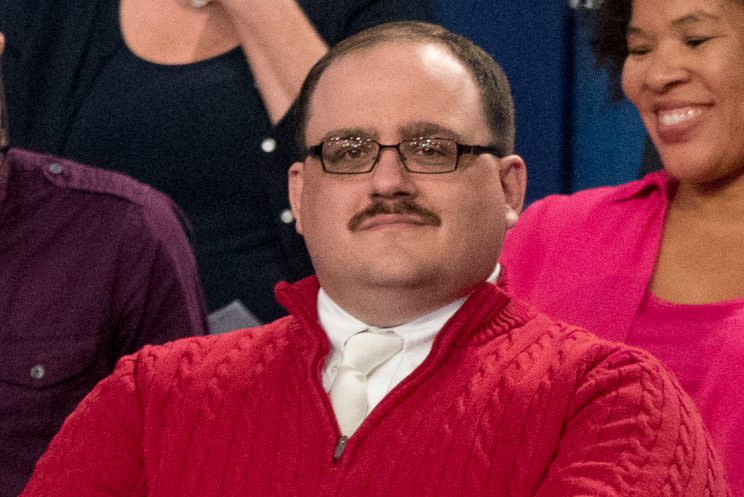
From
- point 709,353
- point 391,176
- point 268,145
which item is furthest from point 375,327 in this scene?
point 268,145

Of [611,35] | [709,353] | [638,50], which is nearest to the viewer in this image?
[709,353]

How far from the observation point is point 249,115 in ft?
6.10

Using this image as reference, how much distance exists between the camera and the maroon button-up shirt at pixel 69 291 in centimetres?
165

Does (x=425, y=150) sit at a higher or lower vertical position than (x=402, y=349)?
higher

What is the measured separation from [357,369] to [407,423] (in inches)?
3.5

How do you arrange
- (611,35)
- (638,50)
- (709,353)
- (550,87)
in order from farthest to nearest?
1. (550,87)
2. (611,35)
3. (638,50)
4. (709,353)

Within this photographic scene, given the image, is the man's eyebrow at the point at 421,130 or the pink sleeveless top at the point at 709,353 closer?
the man's eyebrow at the point at 421,130

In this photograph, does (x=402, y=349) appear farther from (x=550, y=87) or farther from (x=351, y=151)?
(x=550, y=87)

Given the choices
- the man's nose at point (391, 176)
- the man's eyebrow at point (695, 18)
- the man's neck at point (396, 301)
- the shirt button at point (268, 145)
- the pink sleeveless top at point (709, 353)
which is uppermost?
the man's eyebrow at point (695, 18)

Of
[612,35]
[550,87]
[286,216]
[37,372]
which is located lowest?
[37,372]

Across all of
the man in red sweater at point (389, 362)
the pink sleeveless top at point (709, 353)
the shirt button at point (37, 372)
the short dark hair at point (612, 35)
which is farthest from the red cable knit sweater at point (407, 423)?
the short dark hair at point (612, 35)

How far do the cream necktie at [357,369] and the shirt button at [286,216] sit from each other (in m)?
0.62

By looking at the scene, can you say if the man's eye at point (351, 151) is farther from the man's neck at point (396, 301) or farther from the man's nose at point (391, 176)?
the man's neck at point (396, 301)

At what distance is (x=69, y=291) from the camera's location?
65.7 inches
